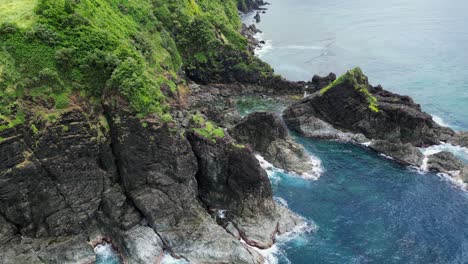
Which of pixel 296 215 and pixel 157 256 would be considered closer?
pixel 157 256

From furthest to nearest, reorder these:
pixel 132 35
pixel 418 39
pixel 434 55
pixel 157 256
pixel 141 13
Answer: pixel 418 39 < pixel 434 55 < pixel 141 13 < pixel 132 35 < pixel 157 256

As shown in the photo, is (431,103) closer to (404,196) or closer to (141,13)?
(404,196)

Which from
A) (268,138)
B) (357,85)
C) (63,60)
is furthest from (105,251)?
(357,85)

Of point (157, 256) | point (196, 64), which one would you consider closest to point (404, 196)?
point (157, 256)

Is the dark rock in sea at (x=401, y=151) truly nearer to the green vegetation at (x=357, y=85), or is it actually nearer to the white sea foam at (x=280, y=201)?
the green vegetation at (x=357, y=85)

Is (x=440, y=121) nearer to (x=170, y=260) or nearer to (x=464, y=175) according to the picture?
(x=464, y=175)

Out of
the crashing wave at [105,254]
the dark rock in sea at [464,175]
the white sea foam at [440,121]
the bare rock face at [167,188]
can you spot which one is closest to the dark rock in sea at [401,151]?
the dark rock in sea at [464,175]

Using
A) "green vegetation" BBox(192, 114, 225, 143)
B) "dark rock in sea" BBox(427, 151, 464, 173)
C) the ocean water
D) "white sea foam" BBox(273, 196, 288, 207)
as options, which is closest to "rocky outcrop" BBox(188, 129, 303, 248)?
"green vegetation" BBox(192, 114, 225, 143)
